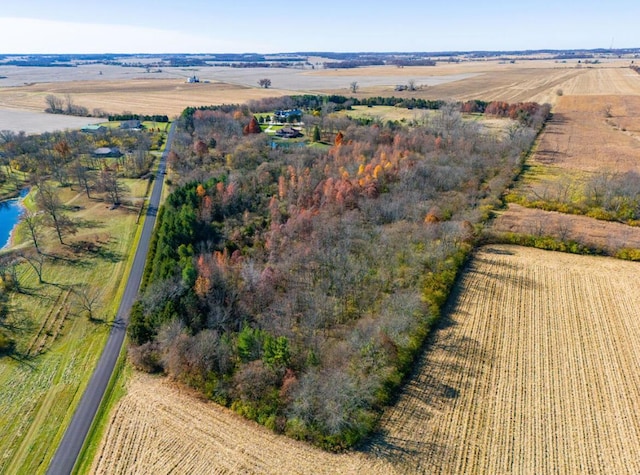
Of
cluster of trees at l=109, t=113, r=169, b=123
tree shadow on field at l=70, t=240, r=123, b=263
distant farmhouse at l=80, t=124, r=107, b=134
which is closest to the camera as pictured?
tree shadow on field at l=70, t=240, r=123, b=263

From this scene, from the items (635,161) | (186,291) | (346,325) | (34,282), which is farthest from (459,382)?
(635,161)

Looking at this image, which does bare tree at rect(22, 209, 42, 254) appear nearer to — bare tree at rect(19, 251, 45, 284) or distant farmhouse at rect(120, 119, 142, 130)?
bare tree at rect(19, 251, 45, 284)

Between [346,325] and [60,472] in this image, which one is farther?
[346,325]

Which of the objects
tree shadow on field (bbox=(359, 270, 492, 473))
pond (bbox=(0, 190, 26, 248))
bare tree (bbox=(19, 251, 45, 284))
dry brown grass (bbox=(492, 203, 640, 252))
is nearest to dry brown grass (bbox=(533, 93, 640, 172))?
dry brown grass (bbox=(492, 203, 640, 252))

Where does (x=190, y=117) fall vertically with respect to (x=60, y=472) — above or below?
above

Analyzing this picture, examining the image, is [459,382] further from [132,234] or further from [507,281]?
[132,234]
